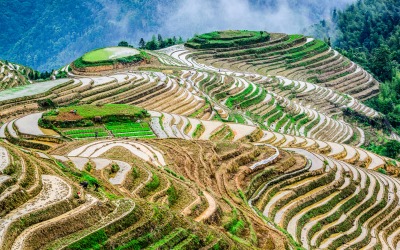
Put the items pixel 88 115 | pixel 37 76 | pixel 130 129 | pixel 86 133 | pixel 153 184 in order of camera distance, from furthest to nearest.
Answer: pixel 37 76 < pixel 88 115 < pixel 130 129 < pixel 86 133 < pixel 153 184

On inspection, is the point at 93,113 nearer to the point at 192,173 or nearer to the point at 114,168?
the point at 192,173

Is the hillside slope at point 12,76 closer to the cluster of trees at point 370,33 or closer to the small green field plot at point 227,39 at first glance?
the small green field plot at point 227,39

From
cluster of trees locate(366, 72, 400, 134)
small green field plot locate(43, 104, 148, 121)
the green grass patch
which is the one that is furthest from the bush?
cluster of trees locate(366, 72, 400, 134)

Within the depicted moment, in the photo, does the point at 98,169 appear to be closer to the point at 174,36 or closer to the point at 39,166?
the point at 39,166

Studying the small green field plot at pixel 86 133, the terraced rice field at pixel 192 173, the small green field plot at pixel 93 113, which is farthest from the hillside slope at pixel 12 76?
the small green field plot at pixel 86 133

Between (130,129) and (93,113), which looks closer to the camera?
(130,129)

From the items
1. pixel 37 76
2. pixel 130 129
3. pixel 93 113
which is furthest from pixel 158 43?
pixel 130 129
